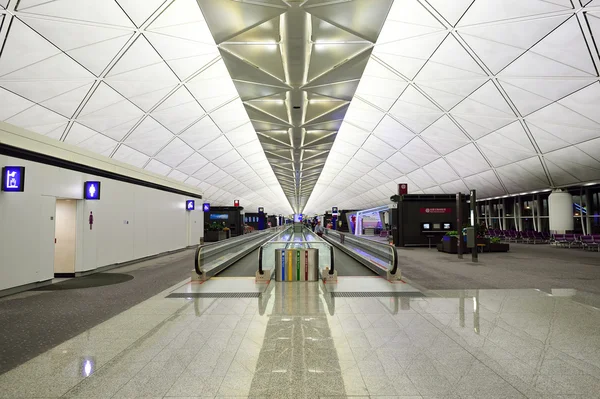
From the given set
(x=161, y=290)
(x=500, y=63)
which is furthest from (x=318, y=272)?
(x=500, y=63)

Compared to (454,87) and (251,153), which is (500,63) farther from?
(251,153)

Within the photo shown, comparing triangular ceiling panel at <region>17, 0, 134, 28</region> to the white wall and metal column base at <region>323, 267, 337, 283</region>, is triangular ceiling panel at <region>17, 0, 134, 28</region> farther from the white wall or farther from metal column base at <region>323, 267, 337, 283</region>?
metal column base at <region>323, 267, 337, 283</region>

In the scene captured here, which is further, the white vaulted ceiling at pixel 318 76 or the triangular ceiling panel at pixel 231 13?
the triangular ceiling panel at pixel 231 13

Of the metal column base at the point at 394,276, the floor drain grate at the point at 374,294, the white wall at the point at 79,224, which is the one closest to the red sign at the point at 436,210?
the metal column base at the point at 394,276

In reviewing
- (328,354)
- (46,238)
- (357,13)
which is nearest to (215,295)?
(328,354)

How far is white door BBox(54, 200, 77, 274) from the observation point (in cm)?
1288

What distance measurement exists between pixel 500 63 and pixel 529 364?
47.0 ft

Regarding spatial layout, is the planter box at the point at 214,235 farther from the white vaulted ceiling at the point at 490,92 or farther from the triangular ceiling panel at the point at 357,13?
the triangular ceiling panel at the point at 357,13

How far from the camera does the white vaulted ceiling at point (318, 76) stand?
11.6 metres

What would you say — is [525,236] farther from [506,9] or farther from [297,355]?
[297,355]

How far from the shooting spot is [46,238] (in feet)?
36.3

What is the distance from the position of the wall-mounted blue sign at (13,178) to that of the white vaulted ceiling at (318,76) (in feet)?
12.4

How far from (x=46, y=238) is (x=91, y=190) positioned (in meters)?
2.88

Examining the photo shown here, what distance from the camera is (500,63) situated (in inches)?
585
